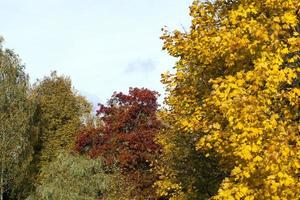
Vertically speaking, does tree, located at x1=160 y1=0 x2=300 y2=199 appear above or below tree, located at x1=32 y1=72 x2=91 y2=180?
below

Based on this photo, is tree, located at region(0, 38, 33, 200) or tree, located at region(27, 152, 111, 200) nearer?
tree, located at region(27, 152, 111, 200)

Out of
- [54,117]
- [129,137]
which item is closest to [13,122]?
[129,137]

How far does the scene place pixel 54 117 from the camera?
5938 cm

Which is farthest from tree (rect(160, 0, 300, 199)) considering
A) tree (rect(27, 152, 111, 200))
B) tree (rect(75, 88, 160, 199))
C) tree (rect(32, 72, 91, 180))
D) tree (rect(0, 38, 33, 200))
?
tree (rect(32, 72, 91, 180))

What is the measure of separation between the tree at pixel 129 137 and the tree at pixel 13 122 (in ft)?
20.4

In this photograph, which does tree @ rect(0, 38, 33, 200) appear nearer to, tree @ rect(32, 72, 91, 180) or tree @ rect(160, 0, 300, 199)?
tree @ rect(32, 72, 91, 180)

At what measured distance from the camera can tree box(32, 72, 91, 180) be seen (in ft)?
183

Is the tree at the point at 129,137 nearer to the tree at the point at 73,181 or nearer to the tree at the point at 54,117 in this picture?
the tree at the point at 54,117

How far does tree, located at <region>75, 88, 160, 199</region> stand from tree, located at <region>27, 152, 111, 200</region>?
10585 millimetres

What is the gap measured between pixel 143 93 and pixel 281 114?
37210 millimetres

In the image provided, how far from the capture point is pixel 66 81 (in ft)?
208

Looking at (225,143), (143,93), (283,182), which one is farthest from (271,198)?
(143,93)

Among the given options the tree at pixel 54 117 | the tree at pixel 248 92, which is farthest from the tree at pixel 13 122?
the tree at pixel 248 92

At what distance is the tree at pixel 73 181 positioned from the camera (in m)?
32.4
